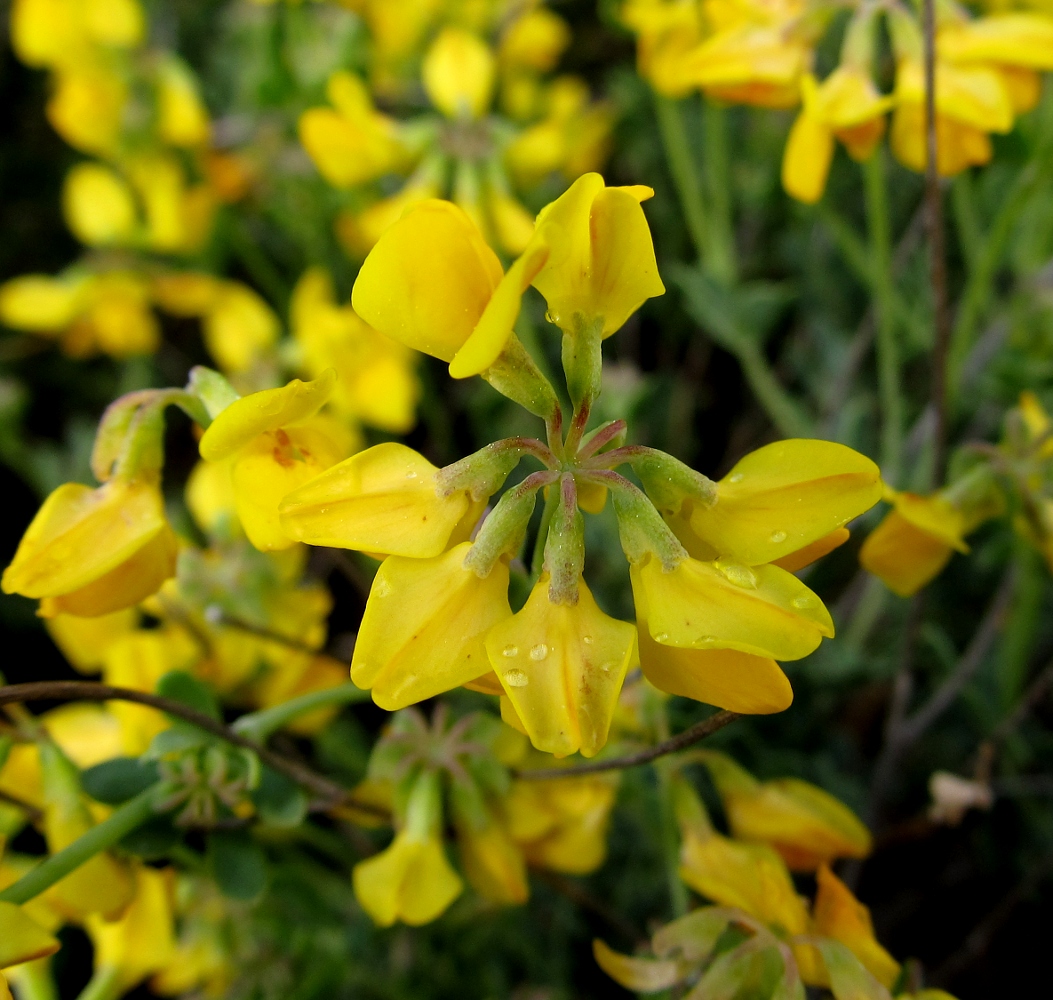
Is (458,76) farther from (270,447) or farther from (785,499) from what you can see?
(785,499)

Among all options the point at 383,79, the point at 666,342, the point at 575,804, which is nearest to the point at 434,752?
the point at 575,804

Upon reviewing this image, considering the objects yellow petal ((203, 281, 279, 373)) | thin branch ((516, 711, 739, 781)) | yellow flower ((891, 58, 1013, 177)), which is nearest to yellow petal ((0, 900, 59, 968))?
thin branch ((516, 711, 739, 781))

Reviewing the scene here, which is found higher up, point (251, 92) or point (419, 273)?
point (419, 273)

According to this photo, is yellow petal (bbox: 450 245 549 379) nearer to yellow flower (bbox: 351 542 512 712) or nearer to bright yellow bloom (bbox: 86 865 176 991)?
yellow flower (bbox: 351 542 512 712)

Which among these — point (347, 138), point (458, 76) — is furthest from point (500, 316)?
point (458, 76)

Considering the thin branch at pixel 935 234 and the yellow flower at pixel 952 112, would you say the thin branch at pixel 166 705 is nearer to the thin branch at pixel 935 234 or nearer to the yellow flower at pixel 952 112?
the thin branch at pixel 935 234

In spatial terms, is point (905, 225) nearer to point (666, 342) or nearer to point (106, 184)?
point (666, 342)
